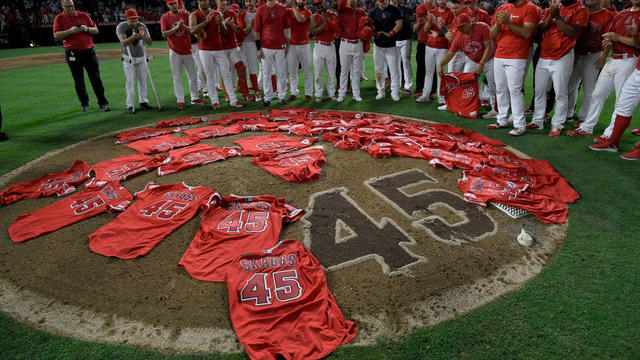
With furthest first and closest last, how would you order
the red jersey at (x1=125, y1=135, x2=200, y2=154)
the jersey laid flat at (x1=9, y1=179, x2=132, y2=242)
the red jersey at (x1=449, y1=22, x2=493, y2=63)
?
the red jersey at (x1=449, y1=22, x2=493, y2=63) < the red jersey at (x1=125, y1=135, x2=200, y2=154) < the jersey laid flat at (x1=9, y1=179, x2=132, y2=242)

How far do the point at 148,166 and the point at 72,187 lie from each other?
1.00m

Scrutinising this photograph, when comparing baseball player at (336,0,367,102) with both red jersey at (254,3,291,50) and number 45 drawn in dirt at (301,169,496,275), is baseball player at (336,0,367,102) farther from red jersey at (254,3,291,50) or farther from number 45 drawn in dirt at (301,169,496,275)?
number 45 drawn in dirt at (301,169,496,275)

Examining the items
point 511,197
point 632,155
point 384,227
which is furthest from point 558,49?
point 384,227

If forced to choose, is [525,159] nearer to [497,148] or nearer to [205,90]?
[497,148]

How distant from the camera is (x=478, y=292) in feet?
9.87

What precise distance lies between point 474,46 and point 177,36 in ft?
22.1

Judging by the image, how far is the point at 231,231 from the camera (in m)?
3.77

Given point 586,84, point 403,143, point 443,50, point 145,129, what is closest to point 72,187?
point 145,129

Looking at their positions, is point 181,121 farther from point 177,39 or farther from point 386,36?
point 386,36

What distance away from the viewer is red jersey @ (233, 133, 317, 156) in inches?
227

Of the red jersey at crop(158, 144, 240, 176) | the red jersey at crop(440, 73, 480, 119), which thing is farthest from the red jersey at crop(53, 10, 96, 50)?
the red jersey at crop(440, 73, 480, 119)

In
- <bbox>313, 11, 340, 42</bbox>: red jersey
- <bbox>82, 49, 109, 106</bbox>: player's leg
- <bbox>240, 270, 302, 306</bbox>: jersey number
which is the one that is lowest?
<bbox>240, 270, 302, 306</bbox>: jersey number

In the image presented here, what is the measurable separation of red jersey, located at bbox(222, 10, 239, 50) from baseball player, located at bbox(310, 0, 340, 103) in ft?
6.58

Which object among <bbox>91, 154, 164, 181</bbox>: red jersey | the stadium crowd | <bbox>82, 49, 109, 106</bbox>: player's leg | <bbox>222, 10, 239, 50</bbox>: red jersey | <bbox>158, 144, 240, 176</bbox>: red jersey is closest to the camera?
<bbox>91, 154, 164, 181</bbox>: red jersey
